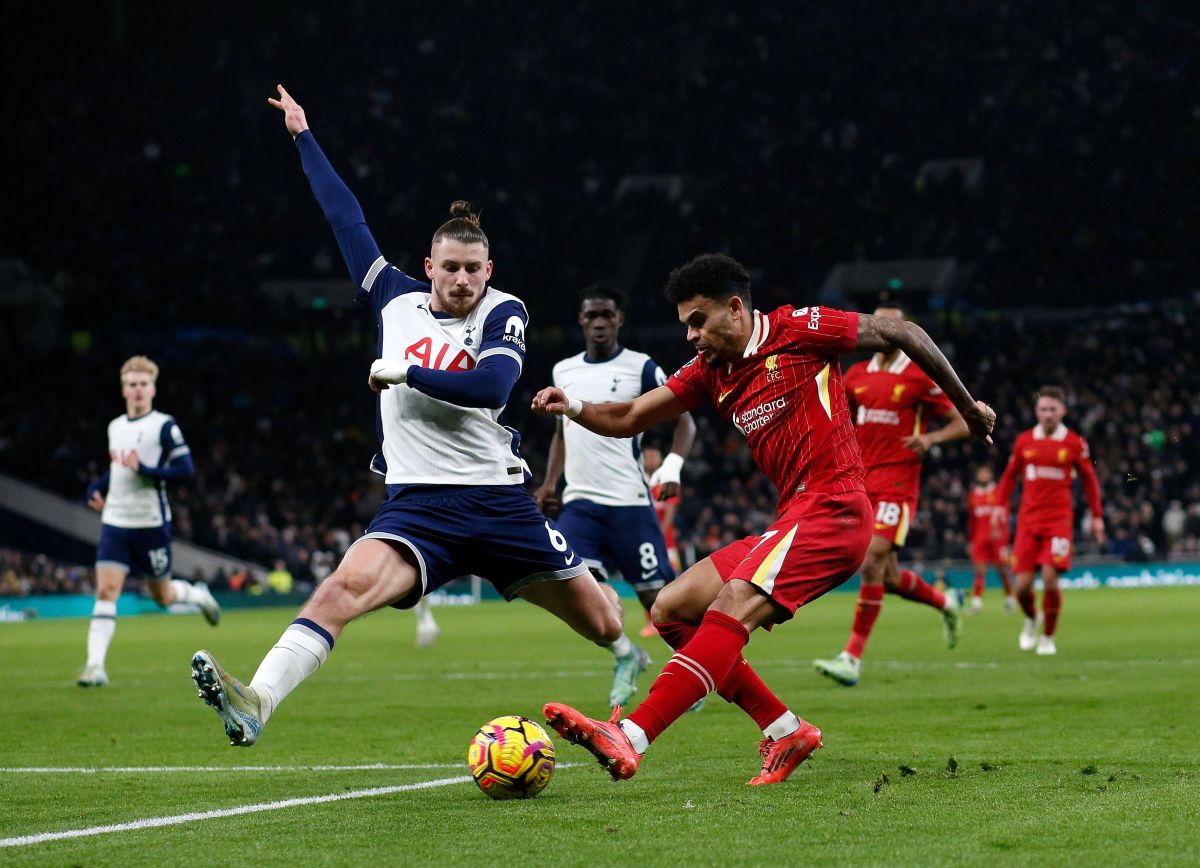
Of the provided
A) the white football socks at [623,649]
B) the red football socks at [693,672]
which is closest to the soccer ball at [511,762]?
the red football socks at [693,672]

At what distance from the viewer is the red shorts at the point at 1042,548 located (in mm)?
15180

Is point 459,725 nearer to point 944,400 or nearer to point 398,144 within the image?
point 944,400

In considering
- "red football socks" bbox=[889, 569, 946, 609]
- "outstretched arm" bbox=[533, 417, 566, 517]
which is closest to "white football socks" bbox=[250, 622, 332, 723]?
"outstretched arm" bbox=[533, 417, 566, 517]

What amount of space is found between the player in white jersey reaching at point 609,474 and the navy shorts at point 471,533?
4024 millimetres

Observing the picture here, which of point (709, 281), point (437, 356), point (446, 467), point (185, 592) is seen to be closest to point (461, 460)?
point (446, 467)

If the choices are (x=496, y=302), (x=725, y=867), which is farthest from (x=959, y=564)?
(x=725, y=867)

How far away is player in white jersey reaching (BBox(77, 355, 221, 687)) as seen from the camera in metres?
13.4

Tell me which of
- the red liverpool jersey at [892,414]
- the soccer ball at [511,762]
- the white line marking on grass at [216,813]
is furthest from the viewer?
the red liverpool jersey at [892,414]

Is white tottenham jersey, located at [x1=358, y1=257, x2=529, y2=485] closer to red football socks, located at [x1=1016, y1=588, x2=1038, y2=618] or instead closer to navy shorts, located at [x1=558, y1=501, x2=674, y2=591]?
navy shorts, located at [x1=558, y1=501, x2=674, y2=591]

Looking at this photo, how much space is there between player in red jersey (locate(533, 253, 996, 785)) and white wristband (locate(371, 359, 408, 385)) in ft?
1.74

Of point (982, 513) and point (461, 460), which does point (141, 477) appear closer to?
point (461, 460)

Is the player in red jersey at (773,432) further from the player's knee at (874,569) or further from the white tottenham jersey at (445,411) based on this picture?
the player's knee at (874,569)

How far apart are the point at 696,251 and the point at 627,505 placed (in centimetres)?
3316

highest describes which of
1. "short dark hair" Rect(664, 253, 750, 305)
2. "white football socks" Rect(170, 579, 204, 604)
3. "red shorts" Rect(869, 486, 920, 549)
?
"short dark hair" Rect(664, 253, 750, 305)
